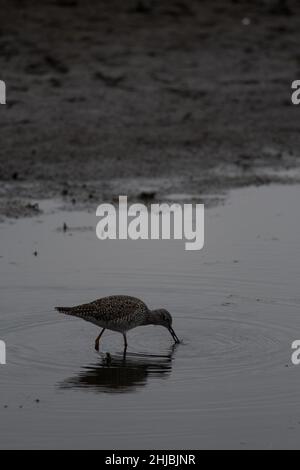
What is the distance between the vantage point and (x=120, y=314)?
1038 cm

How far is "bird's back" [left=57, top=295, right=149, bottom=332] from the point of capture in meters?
10.3

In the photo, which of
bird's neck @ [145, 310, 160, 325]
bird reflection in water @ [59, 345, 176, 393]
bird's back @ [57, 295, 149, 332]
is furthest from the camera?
bird's neck @ [145, 310, 160, 325]

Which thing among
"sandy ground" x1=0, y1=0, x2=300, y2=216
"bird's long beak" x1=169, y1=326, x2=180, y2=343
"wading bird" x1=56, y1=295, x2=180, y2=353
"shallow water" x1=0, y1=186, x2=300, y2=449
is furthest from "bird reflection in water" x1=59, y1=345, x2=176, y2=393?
"sandy ground" x1=0, y1=0, x2=300, y2=216

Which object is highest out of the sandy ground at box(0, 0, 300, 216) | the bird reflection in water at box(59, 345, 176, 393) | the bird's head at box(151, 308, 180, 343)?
→ the sandy ground at box(0, 0, 300, 216)

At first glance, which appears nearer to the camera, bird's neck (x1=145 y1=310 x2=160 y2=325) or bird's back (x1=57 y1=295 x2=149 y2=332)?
bird's back (x1=57 y1=295 x2=149 y2=332)

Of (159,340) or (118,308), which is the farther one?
(159,340)

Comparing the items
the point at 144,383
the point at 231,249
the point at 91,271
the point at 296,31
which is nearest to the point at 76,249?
the point at 91,271

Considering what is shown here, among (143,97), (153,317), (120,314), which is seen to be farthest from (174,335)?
(143,97)

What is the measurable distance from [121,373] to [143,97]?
10.5m

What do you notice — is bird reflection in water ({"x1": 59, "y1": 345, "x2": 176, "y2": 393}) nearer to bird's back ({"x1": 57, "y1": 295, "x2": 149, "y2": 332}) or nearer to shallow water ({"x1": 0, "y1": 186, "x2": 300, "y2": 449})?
shallow water ({"x1": 0, "y1": 186, "x2": 300, "y2": 449})

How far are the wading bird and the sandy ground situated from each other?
3904mm

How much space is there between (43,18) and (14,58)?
190cm

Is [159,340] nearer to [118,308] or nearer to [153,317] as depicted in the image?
[153,317]

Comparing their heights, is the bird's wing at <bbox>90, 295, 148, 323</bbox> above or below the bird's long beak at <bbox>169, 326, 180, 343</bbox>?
above
